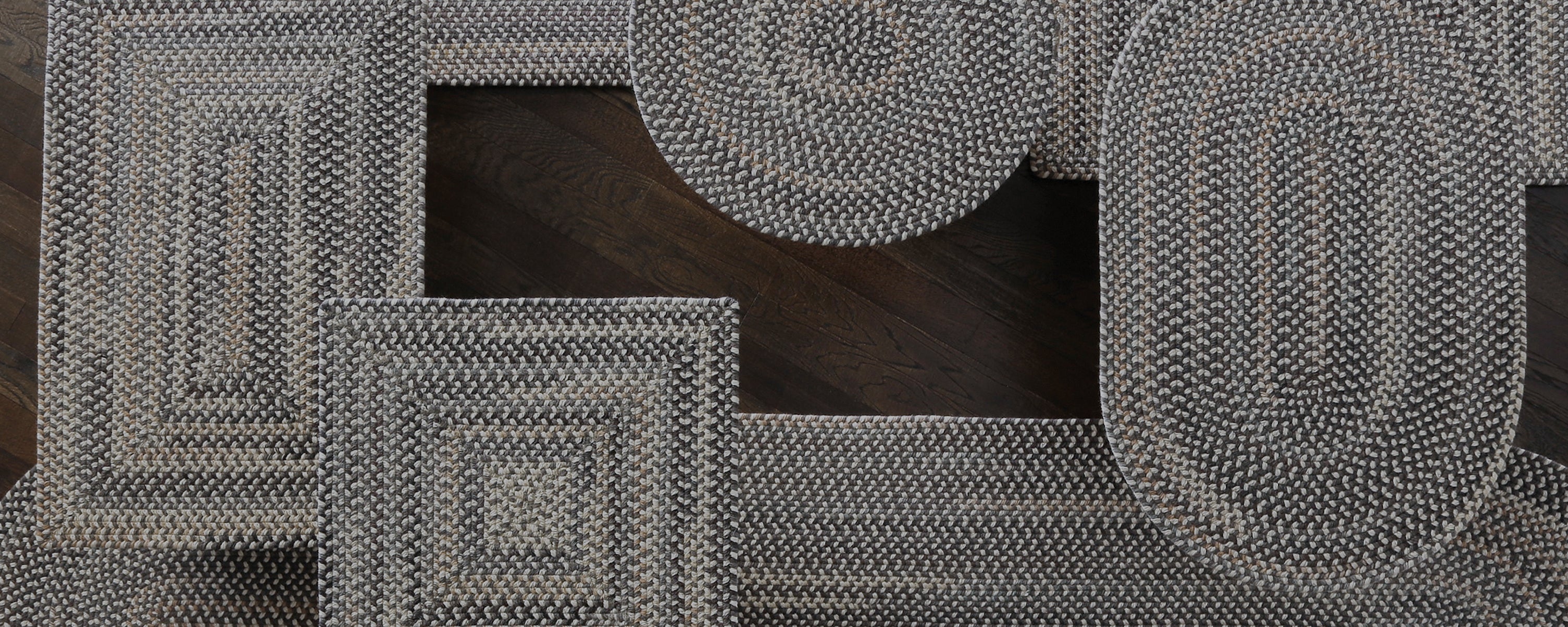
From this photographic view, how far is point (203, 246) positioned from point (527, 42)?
0.55 metres

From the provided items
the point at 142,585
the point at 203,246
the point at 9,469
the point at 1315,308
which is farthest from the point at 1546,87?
the point at 9,469

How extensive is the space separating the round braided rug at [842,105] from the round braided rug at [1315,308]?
0.57ft

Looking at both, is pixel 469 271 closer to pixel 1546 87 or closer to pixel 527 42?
pixel 527 42

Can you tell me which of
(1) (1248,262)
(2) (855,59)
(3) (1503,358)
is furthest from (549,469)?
(3) (1503,358)

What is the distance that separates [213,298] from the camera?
108cm

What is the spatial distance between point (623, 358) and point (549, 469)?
168 mm

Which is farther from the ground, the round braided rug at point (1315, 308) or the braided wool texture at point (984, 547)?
the round braided rug at point (1315, 308)

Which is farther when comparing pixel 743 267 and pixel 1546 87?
pixel 743 267

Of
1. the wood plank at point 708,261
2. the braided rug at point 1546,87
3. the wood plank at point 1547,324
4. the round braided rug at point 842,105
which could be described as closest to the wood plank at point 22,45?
the wood plank at point 708,261

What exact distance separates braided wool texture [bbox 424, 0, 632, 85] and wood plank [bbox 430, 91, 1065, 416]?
7 centimetres

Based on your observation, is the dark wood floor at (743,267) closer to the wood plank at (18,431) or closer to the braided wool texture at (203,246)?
the wood plank at (18,431)

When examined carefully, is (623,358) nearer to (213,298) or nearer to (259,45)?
(213,298)

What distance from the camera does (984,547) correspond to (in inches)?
46.8

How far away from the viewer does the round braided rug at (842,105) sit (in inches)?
38.8
